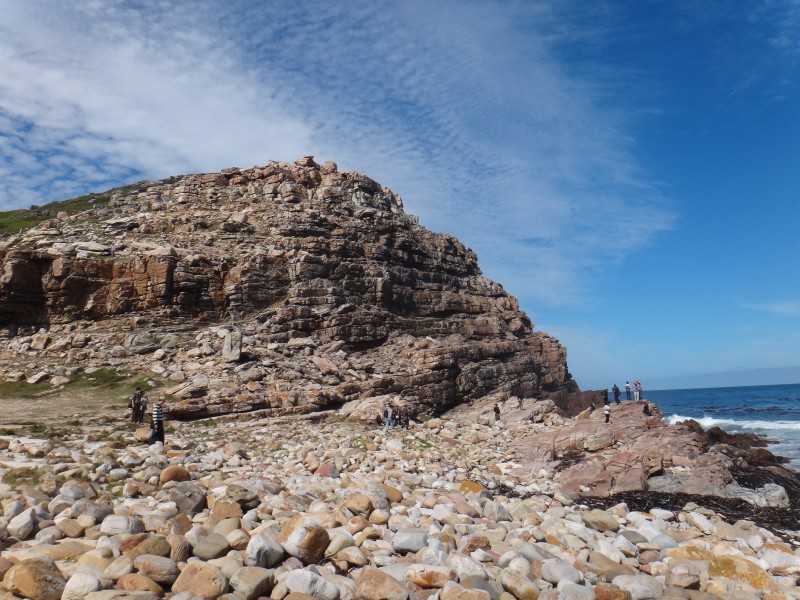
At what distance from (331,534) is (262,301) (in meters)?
26.2

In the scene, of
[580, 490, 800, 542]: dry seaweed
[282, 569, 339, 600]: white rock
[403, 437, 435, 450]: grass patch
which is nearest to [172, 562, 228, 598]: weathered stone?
[282, 569, 339, 600]: white rock

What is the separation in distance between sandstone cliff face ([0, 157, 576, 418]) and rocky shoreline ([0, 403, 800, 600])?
9.37 m

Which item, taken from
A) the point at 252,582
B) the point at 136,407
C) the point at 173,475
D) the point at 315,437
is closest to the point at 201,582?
the point at 252,582

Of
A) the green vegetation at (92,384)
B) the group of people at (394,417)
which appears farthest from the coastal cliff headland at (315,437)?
the group of people at (394,417)

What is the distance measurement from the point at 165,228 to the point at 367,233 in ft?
49.9

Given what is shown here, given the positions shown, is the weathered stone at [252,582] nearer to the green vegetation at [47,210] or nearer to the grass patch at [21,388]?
the grass patch at [21,388]

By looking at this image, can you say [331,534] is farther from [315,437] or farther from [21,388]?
[21,388]

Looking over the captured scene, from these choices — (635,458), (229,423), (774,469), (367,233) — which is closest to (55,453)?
(229,423)

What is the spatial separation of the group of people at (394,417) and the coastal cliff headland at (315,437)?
2.10 feet

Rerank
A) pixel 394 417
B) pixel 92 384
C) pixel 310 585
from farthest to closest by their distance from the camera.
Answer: pixel 92 384, pixel 394 417, pixel 310 585

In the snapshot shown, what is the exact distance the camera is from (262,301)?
3222 cm

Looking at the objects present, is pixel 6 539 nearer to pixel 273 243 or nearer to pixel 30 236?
pixel 273 243

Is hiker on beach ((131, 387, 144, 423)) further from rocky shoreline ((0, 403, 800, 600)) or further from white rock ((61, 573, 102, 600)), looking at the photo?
Answer: white rock ((61, 573, 102, 600))

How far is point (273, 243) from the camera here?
3562 centimetres
